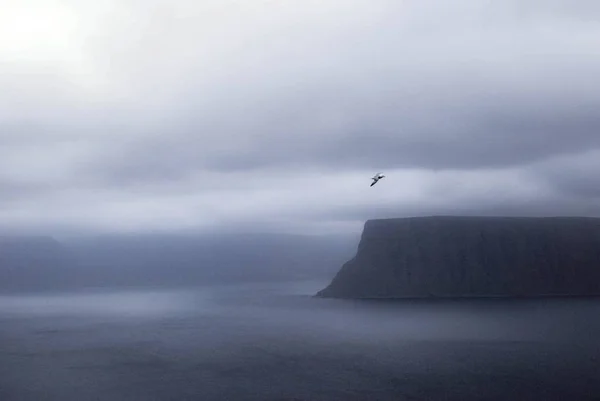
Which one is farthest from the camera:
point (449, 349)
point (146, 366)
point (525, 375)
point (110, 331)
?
point (110, 331)

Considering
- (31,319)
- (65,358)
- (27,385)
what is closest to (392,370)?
(27,385)

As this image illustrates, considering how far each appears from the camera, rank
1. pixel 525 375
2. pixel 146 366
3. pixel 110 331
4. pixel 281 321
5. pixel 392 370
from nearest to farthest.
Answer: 1. pixel 525 375
2. pixel 392 370
3. pixel 146 366
4. pixel 110 331
5. pixel 281 321

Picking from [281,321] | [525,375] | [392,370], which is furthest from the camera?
[281,321]

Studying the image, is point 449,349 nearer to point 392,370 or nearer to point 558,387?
point 392,370

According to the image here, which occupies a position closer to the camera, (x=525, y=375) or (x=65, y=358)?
(x=525, y=375)

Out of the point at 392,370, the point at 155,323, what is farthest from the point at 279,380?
the point at 155,323

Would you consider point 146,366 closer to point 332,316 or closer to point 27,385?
point 27,385
